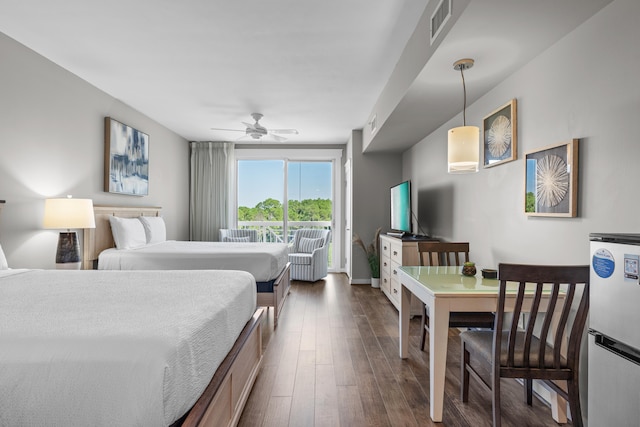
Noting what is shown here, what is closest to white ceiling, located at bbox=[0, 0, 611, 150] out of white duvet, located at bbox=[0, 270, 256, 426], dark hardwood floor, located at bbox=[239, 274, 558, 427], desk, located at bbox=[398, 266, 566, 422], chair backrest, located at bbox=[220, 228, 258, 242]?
desk, located at bbox=[398, 266, 566, 422]

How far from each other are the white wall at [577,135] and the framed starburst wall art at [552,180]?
4cm

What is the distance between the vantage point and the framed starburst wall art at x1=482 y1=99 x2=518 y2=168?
8.03 ft

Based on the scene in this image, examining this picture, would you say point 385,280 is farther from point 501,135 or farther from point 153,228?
point 153,228

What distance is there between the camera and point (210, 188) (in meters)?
6.48

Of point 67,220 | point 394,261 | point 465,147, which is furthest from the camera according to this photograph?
point 394,261

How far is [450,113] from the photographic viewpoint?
3387 mm

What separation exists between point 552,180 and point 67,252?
12.5ft

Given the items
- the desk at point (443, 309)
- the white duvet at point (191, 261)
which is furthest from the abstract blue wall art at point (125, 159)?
the desk at point (443, 309)

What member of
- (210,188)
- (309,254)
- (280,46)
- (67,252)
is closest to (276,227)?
(309,254)

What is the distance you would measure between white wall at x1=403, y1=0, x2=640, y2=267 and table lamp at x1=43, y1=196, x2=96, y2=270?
3540 millimetres

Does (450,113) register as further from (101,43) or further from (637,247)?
(101,43)

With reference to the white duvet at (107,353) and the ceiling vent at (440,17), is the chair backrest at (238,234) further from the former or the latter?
the ceiling vent at (440,17)

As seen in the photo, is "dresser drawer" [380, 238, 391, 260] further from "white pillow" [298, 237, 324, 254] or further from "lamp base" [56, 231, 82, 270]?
"lamp base" [56, 231, 82, 270]

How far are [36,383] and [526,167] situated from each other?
2693 mm
